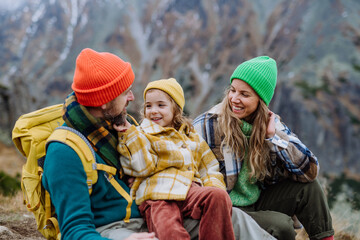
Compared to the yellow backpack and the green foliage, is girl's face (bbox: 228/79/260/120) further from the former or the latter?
the green foliage

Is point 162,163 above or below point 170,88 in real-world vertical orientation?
below

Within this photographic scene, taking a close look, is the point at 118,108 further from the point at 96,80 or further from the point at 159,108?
the point at 159,108

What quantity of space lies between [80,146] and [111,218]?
43 centimetres

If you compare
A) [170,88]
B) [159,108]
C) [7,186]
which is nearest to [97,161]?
[159,108]

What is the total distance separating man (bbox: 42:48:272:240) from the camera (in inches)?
64.7

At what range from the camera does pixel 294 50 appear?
3825 centimetres

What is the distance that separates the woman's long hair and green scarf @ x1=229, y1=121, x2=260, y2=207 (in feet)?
0.13

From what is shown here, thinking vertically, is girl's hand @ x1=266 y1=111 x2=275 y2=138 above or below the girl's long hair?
below

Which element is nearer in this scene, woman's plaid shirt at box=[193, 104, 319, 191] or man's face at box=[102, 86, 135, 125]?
man's face at box=[102, 86, 135, 125]

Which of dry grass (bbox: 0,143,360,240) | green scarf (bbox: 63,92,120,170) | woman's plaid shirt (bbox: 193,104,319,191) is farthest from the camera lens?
dry grass (bbox: 0,143,360,240)

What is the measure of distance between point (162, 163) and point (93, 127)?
470 mm

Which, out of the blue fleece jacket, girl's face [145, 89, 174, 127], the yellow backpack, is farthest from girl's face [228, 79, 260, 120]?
the blue fleece jacket

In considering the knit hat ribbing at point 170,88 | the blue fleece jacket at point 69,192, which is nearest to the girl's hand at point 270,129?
the knit hat ribbing at point 170,88

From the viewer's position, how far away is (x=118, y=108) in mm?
1951
